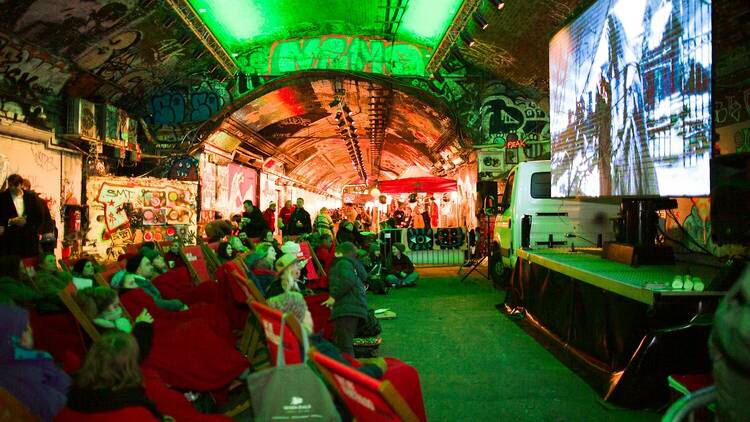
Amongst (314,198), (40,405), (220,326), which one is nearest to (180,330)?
(220,326)

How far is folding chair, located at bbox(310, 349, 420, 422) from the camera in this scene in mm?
2020

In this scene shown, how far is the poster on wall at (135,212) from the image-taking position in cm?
1427

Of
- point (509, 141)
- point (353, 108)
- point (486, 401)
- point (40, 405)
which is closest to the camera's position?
point (40, 405)

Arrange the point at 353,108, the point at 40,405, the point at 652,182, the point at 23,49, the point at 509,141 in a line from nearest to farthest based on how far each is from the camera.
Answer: the point at 40,405
the point at 652,182
the point at 23,49
the point at 509,141
the point at 353,108

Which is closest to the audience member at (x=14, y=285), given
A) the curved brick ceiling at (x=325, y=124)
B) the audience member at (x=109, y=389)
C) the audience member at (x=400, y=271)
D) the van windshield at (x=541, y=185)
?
the audience member at (x=109, y=389)

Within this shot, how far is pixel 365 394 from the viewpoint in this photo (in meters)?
2.18

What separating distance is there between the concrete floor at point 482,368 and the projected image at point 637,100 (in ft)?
6.57

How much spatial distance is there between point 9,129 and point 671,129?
11.0 m

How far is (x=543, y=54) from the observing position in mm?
13492

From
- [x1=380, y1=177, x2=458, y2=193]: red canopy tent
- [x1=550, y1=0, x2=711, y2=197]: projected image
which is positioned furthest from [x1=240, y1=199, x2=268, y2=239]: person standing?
[x1=380, y1=177, x2=458, y2=193]: red canopy tent

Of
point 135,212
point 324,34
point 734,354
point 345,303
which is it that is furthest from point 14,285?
point 324,34

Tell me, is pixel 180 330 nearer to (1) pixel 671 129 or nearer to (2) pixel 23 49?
(1) pixel 671 129

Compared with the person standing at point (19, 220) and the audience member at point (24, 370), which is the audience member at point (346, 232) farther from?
the audience member at point (24, 370)

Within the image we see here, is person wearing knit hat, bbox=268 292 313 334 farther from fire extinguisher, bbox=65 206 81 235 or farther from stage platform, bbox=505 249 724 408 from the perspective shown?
fire extinguisher, bbox=65 206 81 235
